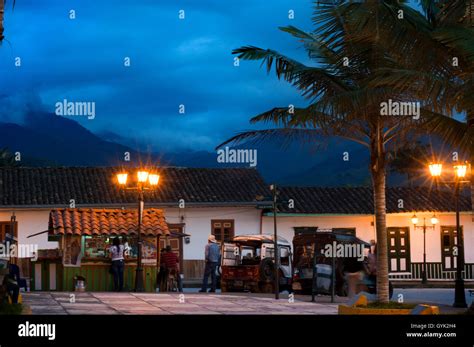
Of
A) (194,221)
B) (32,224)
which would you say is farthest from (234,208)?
(32,224)

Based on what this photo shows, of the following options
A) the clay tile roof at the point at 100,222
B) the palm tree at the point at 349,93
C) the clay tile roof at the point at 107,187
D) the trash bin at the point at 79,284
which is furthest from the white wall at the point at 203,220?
the palm tree at the point at 349,93

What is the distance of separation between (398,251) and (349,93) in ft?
76.2

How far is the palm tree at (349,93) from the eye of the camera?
16.9 meters

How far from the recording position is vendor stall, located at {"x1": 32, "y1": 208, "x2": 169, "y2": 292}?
24.7 meters

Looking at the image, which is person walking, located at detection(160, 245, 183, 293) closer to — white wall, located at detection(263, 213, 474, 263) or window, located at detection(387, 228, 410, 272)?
white wall, located at detection(263, 213, 474, 263)

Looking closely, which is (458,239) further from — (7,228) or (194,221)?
(7,228)

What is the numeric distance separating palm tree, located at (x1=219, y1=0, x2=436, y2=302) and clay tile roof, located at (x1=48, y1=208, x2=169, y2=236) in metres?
7.64

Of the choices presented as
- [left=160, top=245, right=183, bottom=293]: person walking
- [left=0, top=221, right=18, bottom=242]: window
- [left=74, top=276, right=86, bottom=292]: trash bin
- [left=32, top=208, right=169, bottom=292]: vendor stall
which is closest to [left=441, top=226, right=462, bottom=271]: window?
[left=160, top=245, right=183, bottom=293]: person walking

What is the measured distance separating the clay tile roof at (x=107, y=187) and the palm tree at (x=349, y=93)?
19249 millimetres

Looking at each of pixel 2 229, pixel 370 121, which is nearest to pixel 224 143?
pixel 370 121

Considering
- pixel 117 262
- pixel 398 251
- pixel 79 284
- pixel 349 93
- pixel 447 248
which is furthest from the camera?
pixel 447 248

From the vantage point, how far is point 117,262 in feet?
80.5

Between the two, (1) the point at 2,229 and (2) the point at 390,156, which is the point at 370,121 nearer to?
(2) the point at 390,156
